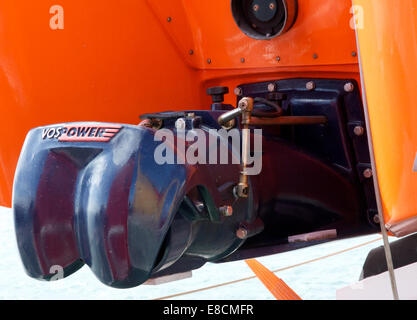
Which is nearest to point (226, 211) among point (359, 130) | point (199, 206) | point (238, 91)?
point (199, 206)

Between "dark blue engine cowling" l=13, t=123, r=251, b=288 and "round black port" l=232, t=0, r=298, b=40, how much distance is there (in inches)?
19.1

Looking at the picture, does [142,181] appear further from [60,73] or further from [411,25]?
[60,73]

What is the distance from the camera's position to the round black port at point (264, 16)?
153cm

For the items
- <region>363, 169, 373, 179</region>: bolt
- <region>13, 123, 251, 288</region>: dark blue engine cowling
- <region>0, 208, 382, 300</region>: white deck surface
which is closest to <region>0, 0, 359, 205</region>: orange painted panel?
<region>363, 169, 373, 179</region>: bolt

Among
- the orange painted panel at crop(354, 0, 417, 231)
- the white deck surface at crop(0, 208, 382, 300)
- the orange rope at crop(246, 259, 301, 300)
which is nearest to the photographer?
the orange painted panel at crop(354, 0, 417, 231)

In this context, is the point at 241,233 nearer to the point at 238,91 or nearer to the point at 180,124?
the point at 180,124

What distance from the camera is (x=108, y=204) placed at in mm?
1033

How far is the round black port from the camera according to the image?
60.3 inches

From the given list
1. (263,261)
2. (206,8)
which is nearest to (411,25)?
(206,8)

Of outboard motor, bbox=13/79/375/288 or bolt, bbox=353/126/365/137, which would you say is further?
bolt, bbox=353/126/365/137

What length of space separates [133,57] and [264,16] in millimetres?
440

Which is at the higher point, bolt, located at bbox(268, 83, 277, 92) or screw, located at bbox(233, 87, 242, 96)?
bolt, located at bbox(268, 83, 277, 92)

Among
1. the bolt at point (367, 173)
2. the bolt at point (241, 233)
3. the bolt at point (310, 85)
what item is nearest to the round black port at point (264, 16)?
the bolt at point (310, 85)

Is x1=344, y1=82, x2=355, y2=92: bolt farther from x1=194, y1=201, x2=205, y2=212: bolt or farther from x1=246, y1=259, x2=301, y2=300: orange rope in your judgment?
x1=246, y1=259, x2=301, y2=300: orange rope
